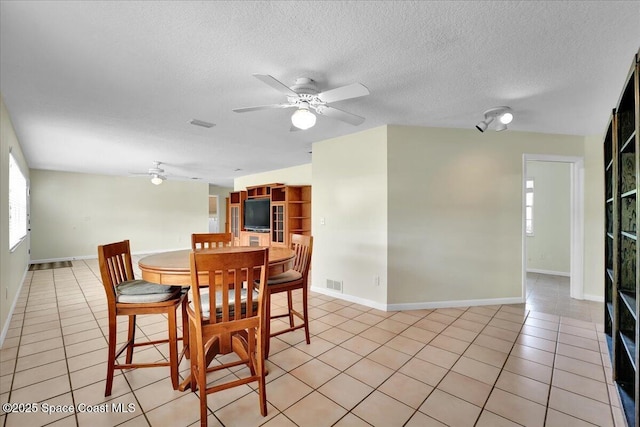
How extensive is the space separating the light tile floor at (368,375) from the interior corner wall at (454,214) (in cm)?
39

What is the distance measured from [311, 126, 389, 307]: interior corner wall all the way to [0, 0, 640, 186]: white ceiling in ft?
1.61

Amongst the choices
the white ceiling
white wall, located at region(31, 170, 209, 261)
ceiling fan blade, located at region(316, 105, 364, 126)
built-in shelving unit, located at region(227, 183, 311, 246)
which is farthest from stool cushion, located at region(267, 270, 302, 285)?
white wall, located at region(31, 170, 209, 261)

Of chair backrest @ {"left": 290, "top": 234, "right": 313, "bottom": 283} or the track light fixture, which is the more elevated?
the track light fixture

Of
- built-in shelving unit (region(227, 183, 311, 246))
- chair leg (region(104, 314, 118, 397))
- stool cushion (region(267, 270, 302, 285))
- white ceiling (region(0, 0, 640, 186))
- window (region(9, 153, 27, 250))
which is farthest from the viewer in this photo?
built-in shelving unit (region(227, 183, 311, 246))

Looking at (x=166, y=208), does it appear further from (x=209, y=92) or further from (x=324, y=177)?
(x=209, y=92)

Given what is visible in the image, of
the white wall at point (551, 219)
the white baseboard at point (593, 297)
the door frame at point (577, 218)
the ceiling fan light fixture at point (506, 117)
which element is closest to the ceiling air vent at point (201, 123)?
the ceiling fan light fixture at point (506, 117)

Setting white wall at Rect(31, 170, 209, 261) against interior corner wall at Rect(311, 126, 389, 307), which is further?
white wall at Rect(31, 170, 209, 261)

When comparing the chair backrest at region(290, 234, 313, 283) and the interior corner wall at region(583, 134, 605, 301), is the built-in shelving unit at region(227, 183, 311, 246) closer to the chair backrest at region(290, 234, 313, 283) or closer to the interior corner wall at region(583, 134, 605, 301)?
the chair backrest at region(290, 234, 313, 283)

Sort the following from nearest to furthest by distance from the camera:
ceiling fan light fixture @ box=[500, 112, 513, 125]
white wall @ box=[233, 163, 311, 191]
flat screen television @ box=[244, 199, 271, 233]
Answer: ceiling fan light fixture @ box=[500, 112, 513, 125], white wall @ box=[233, 163, 311, 191], flat screen television @ box=[244, 199, 271, 233]

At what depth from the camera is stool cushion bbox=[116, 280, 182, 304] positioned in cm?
189

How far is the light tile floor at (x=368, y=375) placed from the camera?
5.57ft

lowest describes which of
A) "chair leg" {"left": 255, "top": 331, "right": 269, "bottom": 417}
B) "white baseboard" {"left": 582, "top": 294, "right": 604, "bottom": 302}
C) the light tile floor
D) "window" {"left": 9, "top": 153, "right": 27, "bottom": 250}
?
the light tile floor

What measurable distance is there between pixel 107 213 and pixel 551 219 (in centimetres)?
1029

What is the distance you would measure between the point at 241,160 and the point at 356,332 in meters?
3.99
